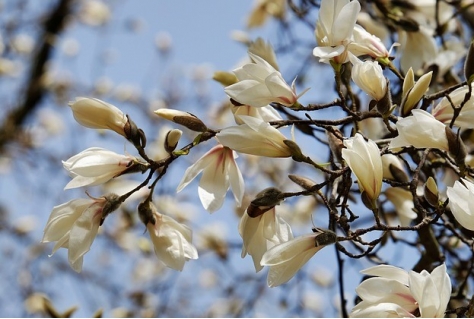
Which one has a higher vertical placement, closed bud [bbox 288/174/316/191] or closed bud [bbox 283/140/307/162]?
closed bud [bbox 283/140/307/162]

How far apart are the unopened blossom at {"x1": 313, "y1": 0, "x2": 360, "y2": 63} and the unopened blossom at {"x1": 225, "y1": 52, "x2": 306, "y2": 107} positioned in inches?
2.0

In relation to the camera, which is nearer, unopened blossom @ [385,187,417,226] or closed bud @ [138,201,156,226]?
closed bud @ [138,201,156,226]

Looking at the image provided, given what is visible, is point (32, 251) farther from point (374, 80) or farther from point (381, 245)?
point (374, 80)

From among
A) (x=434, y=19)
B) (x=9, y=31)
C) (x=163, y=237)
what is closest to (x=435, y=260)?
(x=163, y=237)

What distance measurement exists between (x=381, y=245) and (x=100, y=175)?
0.49 metres

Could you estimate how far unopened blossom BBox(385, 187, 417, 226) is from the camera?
0.94m

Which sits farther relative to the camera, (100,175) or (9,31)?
(9,31)

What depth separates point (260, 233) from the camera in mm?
743

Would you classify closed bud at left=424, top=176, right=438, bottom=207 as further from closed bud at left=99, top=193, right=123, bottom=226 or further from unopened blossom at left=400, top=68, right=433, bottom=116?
closed bud at left=99, top=193, right=123, bottom=226

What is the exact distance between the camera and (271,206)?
0.71m

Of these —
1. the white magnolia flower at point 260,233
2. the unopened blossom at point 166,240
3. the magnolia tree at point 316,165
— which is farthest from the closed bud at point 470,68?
the unopened blossom at point 166,240

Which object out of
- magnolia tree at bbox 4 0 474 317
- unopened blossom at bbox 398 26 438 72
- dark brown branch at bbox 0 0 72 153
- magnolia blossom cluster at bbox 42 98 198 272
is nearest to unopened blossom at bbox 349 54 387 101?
magnolia tree at bbox 4 0 474 317

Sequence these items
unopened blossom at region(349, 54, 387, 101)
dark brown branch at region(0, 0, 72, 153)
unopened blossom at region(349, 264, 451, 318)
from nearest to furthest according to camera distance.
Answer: unopened blossom at region(349, 264, 451, 318) < unopened blossom at region(349, 54, 387, 101) < dark brown branch at region(0, 0, 72, 153)

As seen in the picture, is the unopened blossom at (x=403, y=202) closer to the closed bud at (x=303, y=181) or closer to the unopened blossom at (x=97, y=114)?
the closed bud at (x=303, y=181)
